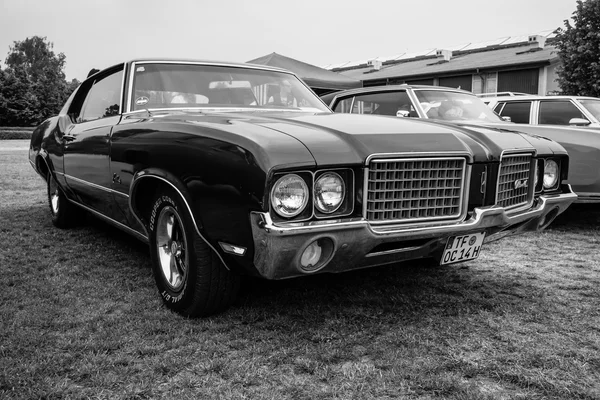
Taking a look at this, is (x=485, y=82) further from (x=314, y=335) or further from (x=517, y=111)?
(x=314, y=335)

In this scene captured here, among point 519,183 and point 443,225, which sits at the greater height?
point 519,183

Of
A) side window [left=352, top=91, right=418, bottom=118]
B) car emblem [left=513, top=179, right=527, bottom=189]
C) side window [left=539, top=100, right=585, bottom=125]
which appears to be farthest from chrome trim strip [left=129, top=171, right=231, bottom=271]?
side window [left=539, top=100, right=585, bottom=125]

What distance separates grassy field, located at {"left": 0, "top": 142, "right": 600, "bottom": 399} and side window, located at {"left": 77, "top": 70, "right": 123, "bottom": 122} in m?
1.11

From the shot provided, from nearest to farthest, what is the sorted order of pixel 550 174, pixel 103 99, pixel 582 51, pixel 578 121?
pixel 550 174, pixel 103 99, pixel 578 121, pixel 582 51

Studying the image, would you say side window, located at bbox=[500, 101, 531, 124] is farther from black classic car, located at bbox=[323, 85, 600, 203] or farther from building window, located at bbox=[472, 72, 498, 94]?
building window, located at bbox=[472, 72, 498, 94]

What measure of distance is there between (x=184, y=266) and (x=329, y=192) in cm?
99

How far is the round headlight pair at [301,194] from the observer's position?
95.4 inches

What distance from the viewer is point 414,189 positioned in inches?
108

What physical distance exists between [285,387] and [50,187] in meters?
4.35

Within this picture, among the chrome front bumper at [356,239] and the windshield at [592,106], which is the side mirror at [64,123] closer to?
the chrome front bumper at [356,239]

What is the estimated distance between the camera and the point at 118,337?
2.76 metres

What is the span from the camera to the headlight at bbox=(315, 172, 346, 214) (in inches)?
98.9

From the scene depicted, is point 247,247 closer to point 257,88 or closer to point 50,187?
point 257,88

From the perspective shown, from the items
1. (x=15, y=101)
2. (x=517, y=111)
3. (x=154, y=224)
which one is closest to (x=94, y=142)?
(x=154, y=224)
